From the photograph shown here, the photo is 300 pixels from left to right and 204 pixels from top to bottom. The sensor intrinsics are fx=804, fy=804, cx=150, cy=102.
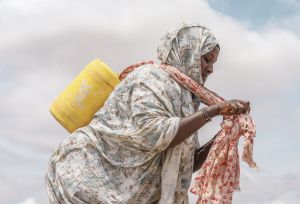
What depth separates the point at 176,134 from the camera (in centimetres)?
567

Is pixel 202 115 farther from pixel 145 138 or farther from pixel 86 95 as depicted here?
pixel 86 95

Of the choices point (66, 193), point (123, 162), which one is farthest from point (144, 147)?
point (66, 193)

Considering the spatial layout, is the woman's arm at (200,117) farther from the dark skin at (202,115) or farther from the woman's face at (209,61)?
the woman's face at (209,61)

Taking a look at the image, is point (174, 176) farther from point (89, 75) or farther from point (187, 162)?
point (89, 75)

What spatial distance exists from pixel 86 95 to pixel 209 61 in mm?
976

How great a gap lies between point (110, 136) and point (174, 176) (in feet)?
1.81

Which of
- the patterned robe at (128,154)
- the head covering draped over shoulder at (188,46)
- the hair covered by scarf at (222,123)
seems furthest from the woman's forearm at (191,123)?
the head covering draped over shoulder at (188,46)

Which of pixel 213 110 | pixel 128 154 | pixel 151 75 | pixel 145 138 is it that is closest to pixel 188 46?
pixel 151 75

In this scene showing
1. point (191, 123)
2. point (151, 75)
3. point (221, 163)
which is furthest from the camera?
point (221, 163)

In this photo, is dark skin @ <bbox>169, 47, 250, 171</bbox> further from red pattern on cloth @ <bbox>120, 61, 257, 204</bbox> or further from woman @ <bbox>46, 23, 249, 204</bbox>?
red pattern on cloth @ <bbox>120, 61, 257, 204</bbox>

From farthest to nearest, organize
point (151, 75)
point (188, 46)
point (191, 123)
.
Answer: point (188, 46), point (151, 75), point (191, 123)

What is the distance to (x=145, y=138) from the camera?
225 inches

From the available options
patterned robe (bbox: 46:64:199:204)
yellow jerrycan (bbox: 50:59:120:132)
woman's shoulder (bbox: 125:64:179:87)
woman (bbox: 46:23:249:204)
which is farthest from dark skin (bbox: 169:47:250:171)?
yellow jerrycan (bbox: 50:59:120:132)

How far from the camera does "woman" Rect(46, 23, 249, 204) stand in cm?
571
